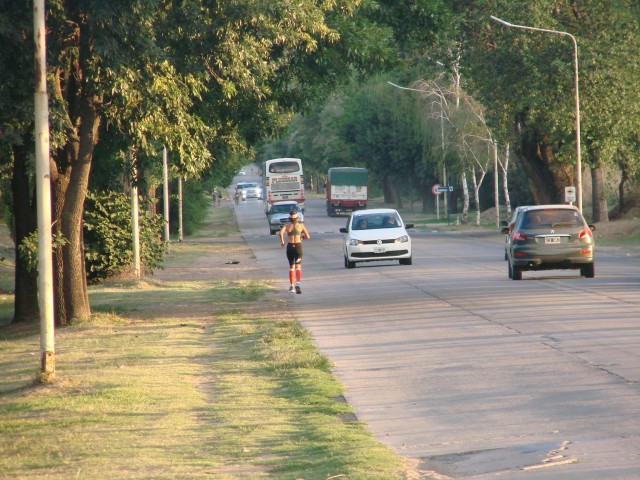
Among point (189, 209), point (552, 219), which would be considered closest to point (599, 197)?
point (189, 209)

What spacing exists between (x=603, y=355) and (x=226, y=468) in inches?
258

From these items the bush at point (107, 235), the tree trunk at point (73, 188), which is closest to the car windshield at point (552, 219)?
the bush at point (107, 235)

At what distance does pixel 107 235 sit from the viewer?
26953 mm

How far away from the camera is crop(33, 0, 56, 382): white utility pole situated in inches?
474

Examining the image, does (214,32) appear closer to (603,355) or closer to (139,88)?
(139,88)

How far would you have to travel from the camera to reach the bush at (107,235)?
86.3 feet

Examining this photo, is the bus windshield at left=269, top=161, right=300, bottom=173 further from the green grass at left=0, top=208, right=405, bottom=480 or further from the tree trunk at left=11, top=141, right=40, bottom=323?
the green grass at left=0, top=208, right=405, bottom=480

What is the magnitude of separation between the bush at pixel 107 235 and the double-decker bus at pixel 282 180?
55124 mm

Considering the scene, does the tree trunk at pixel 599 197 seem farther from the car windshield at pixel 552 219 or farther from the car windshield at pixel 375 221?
the car windshield at pixel 552 219

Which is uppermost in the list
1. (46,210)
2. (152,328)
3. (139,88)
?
(139,88)

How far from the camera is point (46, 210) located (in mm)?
12258

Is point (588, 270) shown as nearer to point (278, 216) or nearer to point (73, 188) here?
point (73, 188)

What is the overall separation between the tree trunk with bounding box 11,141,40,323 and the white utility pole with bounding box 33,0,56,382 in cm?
581

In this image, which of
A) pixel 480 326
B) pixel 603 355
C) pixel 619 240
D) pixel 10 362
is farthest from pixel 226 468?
pixel 619 240
